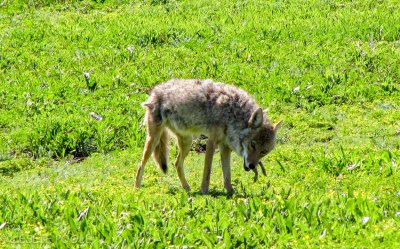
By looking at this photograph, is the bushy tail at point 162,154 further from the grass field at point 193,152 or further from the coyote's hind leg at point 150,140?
the grass field at point 193,152

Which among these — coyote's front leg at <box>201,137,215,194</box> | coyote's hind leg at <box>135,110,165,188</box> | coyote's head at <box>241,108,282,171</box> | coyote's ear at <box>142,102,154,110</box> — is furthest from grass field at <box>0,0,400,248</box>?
coyote's ear at <box>142,102,154,110</box>

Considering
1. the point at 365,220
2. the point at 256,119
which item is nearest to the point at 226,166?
the point at 256,119

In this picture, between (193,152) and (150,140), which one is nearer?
(150,140)

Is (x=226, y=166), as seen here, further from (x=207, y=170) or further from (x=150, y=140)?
(x=150, y=140)

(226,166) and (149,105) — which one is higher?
(149,105)

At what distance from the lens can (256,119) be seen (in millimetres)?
10758

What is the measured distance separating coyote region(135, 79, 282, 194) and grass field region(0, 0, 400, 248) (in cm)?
43

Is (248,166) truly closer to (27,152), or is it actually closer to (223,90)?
(223,90)

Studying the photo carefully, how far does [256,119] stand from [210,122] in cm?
67

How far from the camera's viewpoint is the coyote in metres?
10.9

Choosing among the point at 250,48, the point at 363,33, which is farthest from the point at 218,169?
the point at 363,33

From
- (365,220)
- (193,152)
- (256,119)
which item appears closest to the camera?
(365,220)

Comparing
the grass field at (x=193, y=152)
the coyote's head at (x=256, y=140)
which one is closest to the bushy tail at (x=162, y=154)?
the grass field at (x=193, y=152)

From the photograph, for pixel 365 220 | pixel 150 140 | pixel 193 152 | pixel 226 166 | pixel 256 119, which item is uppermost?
pixel 365 220
